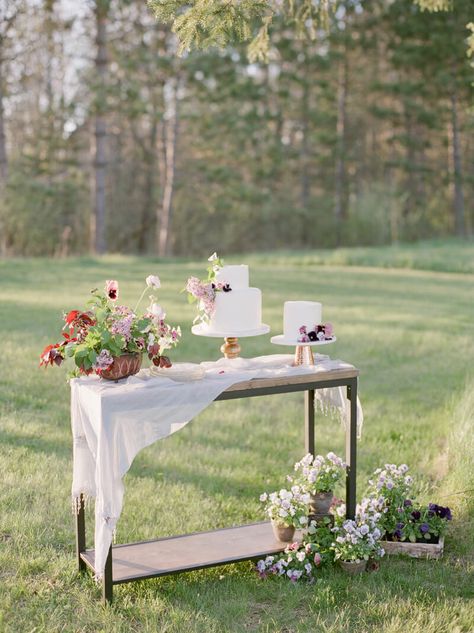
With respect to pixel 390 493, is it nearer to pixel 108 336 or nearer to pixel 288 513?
pixel 288 513

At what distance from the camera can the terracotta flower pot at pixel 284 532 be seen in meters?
3.94

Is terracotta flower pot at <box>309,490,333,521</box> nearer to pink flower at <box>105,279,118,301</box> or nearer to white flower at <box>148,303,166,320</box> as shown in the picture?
white flower at <box>148,303,166,320</box>

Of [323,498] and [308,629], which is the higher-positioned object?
[323,498]

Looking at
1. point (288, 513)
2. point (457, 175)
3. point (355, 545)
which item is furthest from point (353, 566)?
point (457, 175)

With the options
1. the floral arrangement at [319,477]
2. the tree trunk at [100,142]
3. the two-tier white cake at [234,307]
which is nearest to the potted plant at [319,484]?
the floral arrangement at [319,477]

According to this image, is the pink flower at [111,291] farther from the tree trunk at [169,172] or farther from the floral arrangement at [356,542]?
the tree trunk at [169,172]

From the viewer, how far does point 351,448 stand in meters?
3.93

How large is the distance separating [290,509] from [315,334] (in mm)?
831

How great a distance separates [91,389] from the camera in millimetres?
3473

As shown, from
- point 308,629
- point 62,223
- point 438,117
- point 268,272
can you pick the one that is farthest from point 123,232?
point 308,629

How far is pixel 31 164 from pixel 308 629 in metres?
18.6

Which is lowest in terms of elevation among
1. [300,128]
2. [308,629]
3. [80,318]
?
[308,629]

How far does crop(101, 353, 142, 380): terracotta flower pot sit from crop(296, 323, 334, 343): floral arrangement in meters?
0.78

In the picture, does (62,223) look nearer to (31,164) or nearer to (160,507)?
(31,164)
